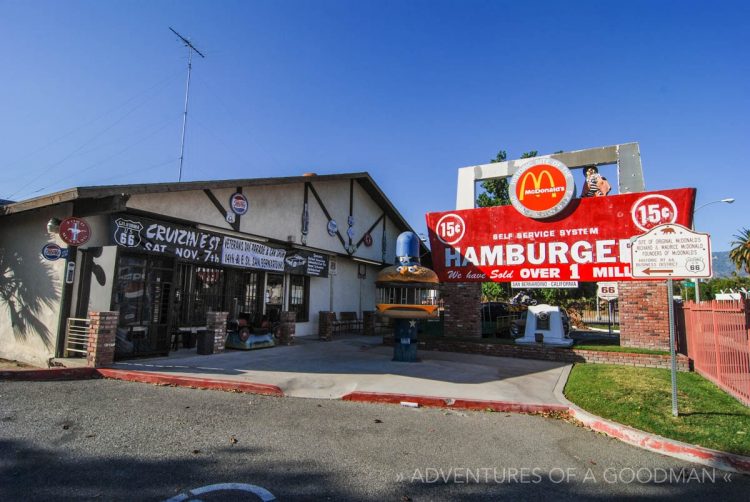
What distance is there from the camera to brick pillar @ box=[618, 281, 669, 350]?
42.0 feet

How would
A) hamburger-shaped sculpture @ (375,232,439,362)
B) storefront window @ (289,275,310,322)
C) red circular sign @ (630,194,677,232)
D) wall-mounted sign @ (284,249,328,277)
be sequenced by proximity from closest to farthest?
1. hamburger-shaped sculpture @ (375,232,439,362)
2. red circular sign @ (630,194,677,232)
3. wall-mounted sign @ (284,249,328,277)
4. storefront window @ (289,275,310,322)

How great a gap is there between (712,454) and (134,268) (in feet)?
→ 38.5

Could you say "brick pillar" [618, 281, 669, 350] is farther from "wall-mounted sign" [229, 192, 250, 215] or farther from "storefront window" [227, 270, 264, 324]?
"wall-mounted sign" [229, 192, 250, 215]

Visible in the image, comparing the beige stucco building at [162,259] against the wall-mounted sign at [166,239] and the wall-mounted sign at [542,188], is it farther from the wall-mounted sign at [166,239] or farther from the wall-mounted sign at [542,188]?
the wall-mounted sign at [542,188]

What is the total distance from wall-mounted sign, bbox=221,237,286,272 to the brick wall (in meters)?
4.99

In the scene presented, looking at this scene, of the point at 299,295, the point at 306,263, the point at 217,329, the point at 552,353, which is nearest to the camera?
the point at 217,329

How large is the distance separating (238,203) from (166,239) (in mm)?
3239

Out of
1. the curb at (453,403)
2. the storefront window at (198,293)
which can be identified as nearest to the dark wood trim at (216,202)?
the storefront window at (198,293)

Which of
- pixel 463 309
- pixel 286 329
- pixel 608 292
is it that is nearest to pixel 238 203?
pixel 286 329

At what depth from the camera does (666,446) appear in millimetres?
5184

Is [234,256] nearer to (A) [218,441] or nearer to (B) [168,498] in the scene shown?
(A) [218,441]

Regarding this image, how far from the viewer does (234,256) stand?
14.0 meters

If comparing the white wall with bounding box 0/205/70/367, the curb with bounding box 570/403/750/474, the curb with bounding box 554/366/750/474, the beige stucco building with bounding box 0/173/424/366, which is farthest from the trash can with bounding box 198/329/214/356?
the curb with bounding box 570/403/750/474

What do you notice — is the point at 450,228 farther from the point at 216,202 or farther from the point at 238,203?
the point at 216,202
